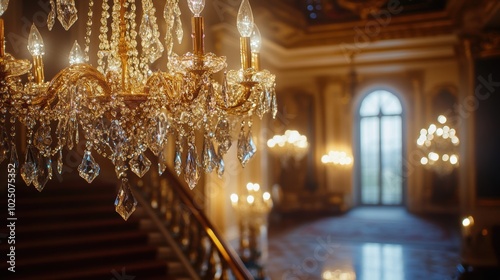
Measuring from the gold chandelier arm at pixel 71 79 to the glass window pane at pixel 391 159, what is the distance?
15.4 m

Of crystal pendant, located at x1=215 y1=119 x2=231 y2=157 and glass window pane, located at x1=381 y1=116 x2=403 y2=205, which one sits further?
glass window pane, located at x1=381 y1=116 x2=403 y2=205

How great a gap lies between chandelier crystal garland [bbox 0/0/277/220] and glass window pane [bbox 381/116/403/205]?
15052 millimetres

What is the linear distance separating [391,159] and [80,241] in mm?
12688

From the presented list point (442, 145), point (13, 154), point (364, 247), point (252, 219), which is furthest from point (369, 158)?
point (13, 154)

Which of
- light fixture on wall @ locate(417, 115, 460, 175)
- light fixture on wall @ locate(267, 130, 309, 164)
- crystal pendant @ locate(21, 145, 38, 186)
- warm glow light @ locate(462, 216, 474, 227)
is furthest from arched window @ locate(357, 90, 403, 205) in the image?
crystal pendant @ locate(21, 145, 38, 186)

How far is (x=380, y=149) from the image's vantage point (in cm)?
1703

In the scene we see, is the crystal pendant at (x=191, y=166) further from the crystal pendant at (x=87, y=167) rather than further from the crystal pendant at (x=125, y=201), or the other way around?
the crystal pendant at (x=87, y=167)

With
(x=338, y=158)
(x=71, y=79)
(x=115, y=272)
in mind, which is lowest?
(x=115, y=272)

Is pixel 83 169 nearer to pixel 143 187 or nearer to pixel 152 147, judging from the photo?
pixel 152 147

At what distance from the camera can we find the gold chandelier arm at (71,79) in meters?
2.19

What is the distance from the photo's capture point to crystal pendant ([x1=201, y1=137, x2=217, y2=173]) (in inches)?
89.2

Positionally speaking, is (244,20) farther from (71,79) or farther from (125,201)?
(125,201)

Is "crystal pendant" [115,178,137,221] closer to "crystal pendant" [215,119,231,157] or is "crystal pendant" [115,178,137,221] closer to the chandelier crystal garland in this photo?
the chandelier crystal garland

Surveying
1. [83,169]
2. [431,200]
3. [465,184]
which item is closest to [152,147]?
[83,169]
